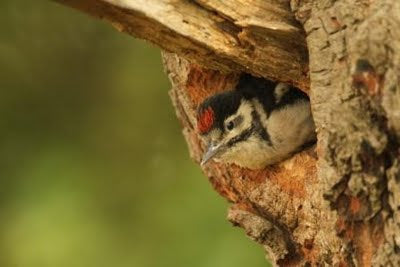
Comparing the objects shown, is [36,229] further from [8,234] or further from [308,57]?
[308,57]

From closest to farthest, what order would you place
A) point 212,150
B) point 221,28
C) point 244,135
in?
point 221,28
point 212,150
point 244,135

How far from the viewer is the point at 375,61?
13.3 ft

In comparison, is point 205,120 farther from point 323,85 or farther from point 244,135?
point 323,85

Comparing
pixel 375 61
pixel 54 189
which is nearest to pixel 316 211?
pixel 375 61

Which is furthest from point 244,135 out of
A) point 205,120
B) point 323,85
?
point 323,85

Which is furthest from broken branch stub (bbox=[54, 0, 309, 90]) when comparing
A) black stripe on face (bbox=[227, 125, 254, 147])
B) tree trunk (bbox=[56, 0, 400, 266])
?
black stripe on face (bbox=[227, 125, 254, 147])

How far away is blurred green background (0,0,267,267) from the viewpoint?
7133 mm

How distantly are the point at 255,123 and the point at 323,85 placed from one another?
5.20 feet

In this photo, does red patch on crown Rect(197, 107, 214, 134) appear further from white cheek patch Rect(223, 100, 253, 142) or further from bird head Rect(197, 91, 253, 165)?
white cheek patch Rect(223, 100, 253, 142)

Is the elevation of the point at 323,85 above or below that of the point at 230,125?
above

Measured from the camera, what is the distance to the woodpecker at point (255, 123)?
5.60 meters

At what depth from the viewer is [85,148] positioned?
25.1 feet

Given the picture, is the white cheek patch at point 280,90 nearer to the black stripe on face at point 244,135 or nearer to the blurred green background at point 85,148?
the black stripe on face at point 244,135

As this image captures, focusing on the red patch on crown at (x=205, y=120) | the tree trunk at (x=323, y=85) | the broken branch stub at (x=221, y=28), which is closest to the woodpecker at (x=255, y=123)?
the red patch on crown at (x=205, y=120)
